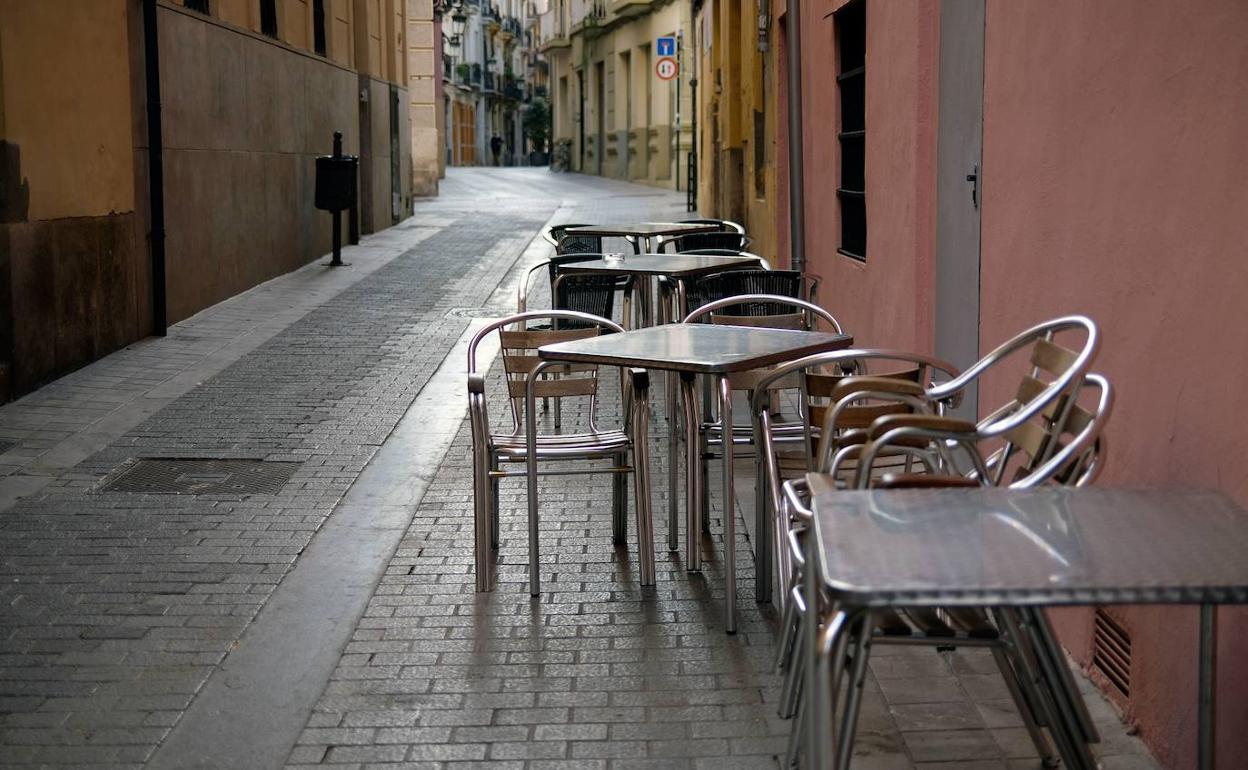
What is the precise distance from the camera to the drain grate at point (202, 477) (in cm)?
674

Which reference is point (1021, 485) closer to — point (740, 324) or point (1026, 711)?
point (1026, 711)

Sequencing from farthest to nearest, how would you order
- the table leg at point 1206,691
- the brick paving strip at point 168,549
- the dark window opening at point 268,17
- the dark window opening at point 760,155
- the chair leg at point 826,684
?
the dark window opening at point 268,17 → the dark window opening at point 760,155 → the brick paving strip at point 168,549 → the table leg at point 1206,691 → the chair leg at point 826,684

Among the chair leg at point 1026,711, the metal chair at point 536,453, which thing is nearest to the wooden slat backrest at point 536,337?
the metal chair at point 536,453

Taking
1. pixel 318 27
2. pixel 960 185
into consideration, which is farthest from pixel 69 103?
pixel 318 27

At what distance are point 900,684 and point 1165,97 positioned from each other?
1.73 m

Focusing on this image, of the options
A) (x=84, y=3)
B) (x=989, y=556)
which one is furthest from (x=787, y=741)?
(x=84, y=3)

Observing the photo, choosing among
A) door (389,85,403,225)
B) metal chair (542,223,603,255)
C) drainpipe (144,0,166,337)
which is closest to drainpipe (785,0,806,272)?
metal chair (542,223,603,255)

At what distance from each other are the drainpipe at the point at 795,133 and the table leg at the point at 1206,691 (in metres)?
8.03

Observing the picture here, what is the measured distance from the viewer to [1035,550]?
2.57 metres

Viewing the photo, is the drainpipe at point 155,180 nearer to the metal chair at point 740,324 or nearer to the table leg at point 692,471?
the metal chair at point 740,324

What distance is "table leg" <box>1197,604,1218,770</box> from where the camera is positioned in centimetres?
266

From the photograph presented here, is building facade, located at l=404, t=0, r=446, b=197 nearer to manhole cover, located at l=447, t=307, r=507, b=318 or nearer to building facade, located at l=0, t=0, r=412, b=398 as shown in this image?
building facade, located at l=0, t=0, r=412, b=398

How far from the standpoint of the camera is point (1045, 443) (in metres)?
3.46

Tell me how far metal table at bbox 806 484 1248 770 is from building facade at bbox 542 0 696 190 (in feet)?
85.1
